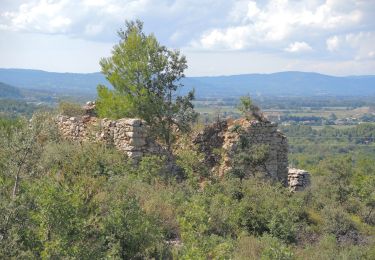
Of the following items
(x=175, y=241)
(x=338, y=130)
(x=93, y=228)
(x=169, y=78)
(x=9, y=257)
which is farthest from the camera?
(x=338, y=130)

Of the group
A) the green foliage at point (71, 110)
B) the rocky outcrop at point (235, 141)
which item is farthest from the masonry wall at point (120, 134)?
the rocky outcrop at point (235, 141)

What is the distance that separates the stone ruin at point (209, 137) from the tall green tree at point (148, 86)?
83 centimetres

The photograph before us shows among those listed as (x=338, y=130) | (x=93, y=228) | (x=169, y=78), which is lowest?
(x=338, y=130)

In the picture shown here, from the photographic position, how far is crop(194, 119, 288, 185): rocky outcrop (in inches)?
678

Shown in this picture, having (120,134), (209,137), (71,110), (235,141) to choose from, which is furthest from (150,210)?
(71,110)

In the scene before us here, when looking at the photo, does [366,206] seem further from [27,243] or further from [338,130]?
[338,130]

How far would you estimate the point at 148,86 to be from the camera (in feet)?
55.6

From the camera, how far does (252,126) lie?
17.9 metres

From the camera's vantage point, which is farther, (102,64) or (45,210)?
(102,64)

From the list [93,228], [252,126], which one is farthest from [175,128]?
[93,228]

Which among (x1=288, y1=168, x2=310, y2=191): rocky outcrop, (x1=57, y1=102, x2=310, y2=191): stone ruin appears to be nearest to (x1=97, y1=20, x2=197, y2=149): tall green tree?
(x1=57, y1=102, x2=310, y2=191): stone ruin

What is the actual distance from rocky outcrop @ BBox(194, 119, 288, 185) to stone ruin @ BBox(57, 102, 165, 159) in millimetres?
2217

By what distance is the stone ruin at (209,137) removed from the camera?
15.5 metres

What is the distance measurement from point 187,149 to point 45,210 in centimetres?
1032
